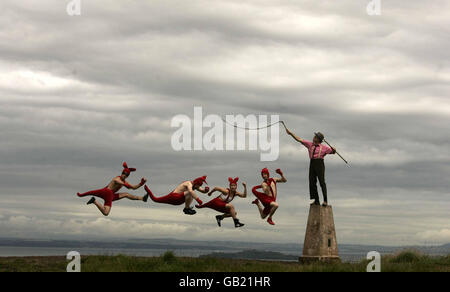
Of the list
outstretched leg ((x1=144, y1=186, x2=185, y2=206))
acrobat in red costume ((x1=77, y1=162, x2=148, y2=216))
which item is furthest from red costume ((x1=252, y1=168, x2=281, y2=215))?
acrobat in red costume ((x1=77, y1=162, x2=148, y2=216))

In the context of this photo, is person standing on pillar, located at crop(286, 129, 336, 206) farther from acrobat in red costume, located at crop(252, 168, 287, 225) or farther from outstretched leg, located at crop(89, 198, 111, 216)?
outstretched leg, located at crop(89, 198, 111, 216)

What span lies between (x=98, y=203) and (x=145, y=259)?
2.41 m

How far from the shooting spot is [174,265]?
1891 centimetres

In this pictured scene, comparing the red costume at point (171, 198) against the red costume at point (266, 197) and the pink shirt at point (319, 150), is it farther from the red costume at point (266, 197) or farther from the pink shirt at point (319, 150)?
the pink shirt at point (319, 150)

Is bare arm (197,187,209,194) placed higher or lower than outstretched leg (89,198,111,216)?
higher

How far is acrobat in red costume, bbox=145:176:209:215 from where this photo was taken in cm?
2053

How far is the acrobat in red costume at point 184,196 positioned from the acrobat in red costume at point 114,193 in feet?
1.71

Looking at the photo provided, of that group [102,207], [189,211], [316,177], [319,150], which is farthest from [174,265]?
[319,150]

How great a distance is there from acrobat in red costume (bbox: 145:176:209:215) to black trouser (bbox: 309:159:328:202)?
3.81 metres
